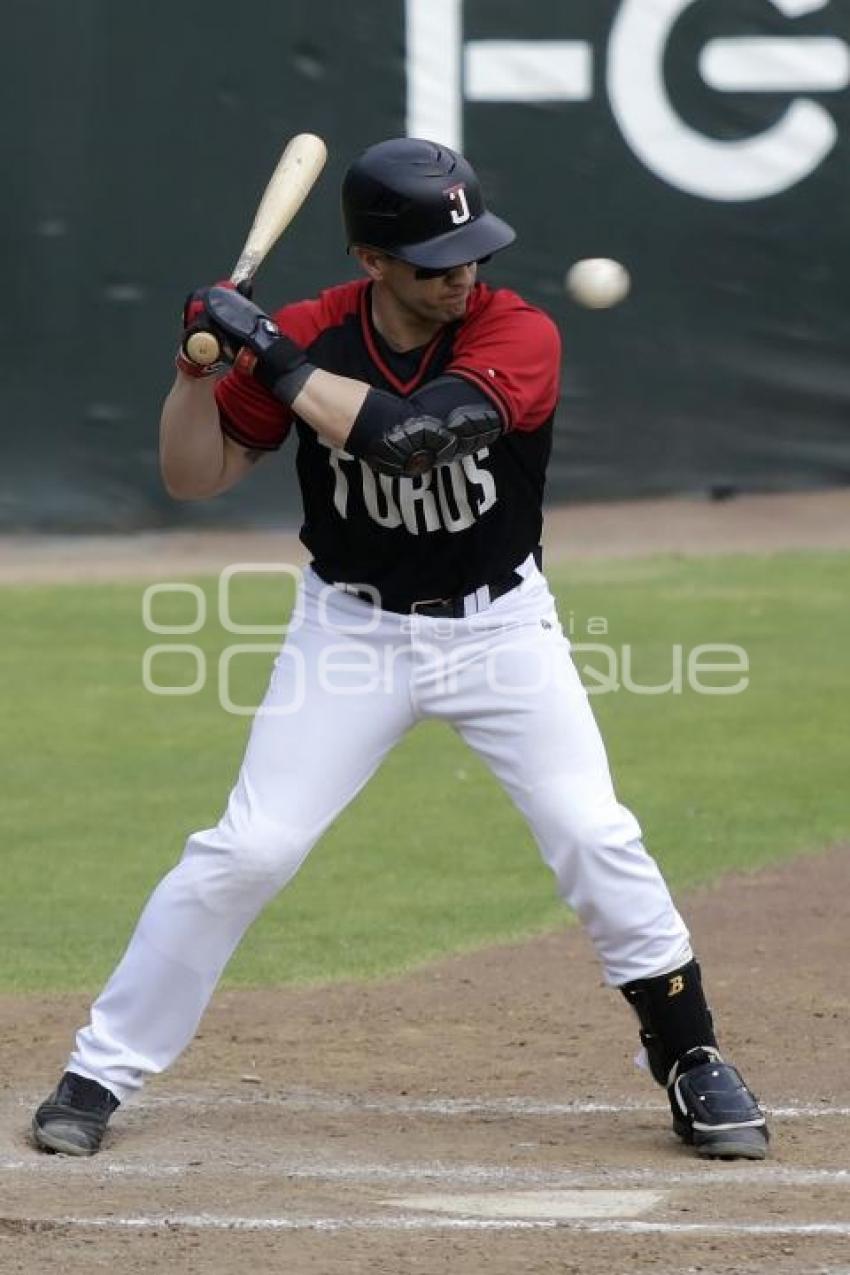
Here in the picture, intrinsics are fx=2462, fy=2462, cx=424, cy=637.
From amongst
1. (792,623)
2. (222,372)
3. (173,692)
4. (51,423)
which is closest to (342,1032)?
(222,372)

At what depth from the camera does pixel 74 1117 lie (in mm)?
4523

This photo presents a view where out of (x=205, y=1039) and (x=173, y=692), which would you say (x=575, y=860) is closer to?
(x=205, y=1039)

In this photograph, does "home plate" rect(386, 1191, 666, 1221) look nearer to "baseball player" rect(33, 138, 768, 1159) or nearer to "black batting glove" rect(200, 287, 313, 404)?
"baseball player" rect(33, 138, 768, 1159)

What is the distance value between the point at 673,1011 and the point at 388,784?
356cm

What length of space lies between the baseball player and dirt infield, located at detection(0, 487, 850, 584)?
738 centimetres

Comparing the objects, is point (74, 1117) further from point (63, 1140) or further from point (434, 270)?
point (434, 270)

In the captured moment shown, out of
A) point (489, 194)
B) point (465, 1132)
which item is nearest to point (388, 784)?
point (465, 1132)

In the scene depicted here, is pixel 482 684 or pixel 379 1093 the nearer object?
pixel 482 684

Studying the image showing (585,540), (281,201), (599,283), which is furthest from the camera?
(585,540)

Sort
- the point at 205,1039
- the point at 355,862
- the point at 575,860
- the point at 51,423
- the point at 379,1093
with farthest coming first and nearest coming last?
the point at 51,423
the point at 355,862
the point at 205,1039
the point at 379,1093
the point at 575,860

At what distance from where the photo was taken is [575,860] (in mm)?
4457

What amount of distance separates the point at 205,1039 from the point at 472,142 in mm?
8171

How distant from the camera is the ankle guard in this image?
4.57 meters

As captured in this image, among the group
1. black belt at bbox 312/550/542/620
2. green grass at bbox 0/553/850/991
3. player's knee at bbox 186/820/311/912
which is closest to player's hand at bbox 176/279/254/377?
black belt at bbox 312/550/542/620
